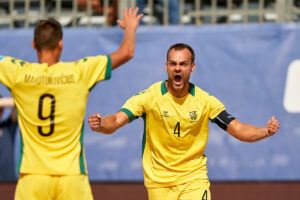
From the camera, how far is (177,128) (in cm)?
510

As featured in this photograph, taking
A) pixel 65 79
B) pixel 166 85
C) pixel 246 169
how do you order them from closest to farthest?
pixel 65 79 < pixel 166 85 < pixel 246 169

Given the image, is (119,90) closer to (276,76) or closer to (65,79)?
(276,76)

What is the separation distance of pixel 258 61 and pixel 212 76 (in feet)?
2.33

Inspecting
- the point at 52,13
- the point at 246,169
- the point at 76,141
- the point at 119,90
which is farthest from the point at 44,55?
the point at 52,13

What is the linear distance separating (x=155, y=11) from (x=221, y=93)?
78.8 inches

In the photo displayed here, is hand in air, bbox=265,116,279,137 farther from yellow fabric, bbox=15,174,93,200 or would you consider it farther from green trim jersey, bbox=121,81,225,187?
yellow fabric, bbox=15,174,93,200

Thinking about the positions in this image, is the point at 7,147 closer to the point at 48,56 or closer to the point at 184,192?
the point at 184,192

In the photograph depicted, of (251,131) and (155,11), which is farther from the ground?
(155,11)

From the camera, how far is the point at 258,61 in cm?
819

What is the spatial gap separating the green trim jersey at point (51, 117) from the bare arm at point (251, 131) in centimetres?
154

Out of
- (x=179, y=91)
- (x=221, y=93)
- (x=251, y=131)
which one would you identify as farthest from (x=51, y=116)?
(x=221, y=93)

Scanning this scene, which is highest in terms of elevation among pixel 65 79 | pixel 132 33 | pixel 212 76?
pixel 132 33

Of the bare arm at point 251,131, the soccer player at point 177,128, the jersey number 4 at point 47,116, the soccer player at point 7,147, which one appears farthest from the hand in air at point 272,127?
A: the soccer player at point 7,147

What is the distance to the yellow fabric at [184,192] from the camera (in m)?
4.92
